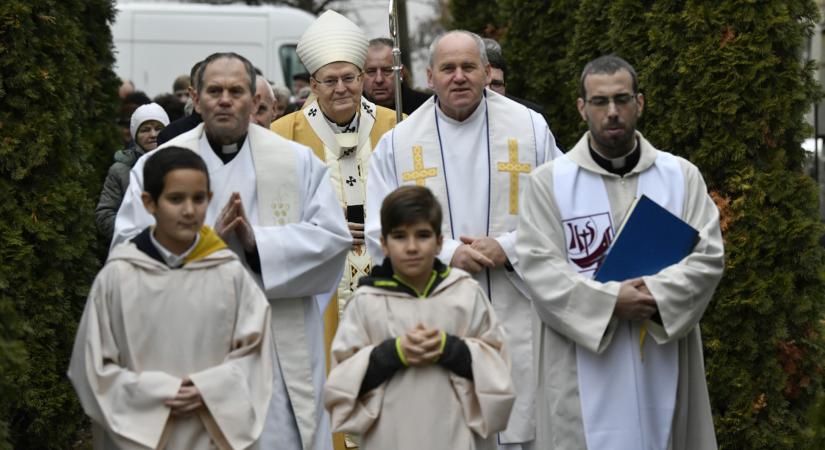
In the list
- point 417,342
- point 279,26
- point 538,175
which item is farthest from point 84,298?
point 279,26

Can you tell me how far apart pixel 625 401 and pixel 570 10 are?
20.0 ft

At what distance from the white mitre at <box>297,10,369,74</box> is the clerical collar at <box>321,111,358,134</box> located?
32 centimetres

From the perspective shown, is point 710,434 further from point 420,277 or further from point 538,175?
point 420,277

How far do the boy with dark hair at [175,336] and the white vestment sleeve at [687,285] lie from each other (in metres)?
1.68

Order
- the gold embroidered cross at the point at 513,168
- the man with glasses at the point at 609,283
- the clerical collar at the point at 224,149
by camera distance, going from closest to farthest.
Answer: the man with glasses at the point at 609,283
the clerical collar at the point at 224,149
the gold embroidered cross at the point at 513,168

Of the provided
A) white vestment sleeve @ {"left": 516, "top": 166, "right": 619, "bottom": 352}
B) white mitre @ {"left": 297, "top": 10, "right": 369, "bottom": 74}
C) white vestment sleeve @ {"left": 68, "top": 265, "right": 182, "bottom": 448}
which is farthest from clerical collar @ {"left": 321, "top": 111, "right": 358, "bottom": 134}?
white vestment sleeve @ {"left": 68, "top": 265, "right": 182, "bottom": 448}

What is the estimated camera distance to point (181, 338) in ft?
19.9

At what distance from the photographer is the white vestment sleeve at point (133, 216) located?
6.89 metres

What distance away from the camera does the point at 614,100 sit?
6.85 m

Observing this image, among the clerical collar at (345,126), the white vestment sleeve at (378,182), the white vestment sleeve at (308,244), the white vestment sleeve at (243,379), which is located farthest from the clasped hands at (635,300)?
the clerical collar at (345,126)

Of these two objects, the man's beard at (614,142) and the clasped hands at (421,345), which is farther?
the man's beard at (614,142)

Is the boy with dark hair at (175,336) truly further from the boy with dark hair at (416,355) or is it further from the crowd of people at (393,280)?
the boy with dark hair at (416,355)

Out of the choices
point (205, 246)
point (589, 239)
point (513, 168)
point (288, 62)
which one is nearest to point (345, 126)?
point (513, 168)

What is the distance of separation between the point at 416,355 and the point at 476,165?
7.42ft
